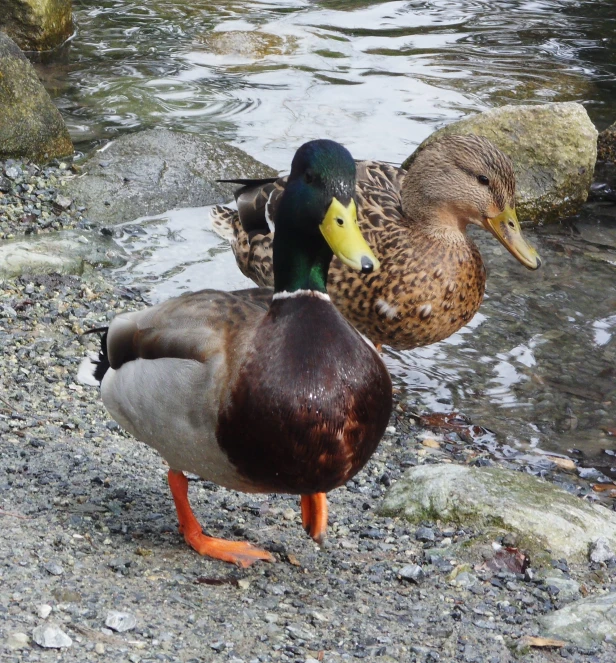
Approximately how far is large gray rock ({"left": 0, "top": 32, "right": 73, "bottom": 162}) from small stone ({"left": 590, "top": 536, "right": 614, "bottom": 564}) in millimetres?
5729

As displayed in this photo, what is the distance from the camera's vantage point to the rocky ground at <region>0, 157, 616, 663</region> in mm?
2762

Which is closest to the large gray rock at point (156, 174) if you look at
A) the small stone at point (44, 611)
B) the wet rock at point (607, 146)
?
the wet rock at point (607, 146)

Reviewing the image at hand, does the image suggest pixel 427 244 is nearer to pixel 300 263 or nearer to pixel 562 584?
pixel 300 263

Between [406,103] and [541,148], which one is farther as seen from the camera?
[406,103]

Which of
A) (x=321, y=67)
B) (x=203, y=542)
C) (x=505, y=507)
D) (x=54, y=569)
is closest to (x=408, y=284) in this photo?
(x=505, y=507)

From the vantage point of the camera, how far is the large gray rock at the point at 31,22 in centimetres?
1112

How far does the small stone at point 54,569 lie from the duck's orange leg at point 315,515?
970 millimetres

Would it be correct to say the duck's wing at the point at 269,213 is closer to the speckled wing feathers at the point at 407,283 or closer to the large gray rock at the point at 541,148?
the speckled wing feathers at the point at 407,283

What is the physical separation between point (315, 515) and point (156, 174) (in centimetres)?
478

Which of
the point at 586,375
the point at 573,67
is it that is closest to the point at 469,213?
the point at 586,375

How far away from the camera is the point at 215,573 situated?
3.37m

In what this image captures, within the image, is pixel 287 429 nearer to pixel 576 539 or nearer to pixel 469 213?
pixel 576 539

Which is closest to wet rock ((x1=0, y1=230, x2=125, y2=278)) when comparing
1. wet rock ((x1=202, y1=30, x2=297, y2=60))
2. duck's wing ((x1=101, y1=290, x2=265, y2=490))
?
duck's wing ((x1=101, y1=290, x2=265, y2=490))

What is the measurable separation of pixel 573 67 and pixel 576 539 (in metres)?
9.03
